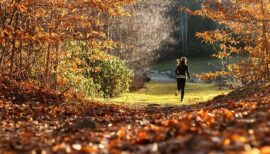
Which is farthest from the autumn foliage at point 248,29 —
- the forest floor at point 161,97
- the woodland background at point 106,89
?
the forest floor at point 161,97

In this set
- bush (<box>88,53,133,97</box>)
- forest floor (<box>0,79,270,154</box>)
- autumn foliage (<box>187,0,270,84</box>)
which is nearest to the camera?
forest floor (<box>0,79,270,154</box>)

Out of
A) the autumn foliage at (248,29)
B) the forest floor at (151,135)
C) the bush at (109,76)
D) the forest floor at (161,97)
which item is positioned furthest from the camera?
the bush at (109,76)

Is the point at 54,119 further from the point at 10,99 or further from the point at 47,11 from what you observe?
the point at 47,11

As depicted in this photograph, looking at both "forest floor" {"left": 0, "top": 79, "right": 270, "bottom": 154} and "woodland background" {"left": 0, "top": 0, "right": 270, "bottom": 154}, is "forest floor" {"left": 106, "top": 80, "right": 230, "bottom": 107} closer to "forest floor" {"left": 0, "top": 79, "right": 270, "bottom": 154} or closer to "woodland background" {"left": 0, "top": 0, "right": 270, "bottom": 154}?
"woodland background" {"left": 0, "top": 0, "right": 270, "bottom": 154}

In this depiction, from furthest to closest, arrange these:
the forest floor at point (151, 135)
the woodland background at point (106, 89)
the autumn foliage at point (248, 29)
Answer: the autumn foliage at point (248, 29) → the woodland background at point (106, 89) → the forest floor at point (151, 135)

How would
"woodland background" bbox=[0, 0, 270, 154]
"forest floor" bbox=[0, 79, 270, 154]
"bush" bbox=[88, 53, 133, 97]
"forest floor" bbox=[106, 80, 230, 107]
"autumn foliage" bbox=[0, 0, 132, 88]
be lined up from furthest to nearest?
"bush" bbox=[88, 53, 133, 97] < "forest floor" bbox=[106, 80, 230, 107] < "autumn foliage" bbox=[0, 0, 132, 88] < "woodland background" bbox=[0, 0, 270, 154] < "forest floor" bbox=[0, 79, 270, 154]

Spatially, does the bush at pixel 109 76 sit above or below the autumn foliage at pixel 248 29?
below

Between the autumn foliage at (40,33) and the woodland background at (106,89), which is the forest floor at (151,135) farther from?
the autumn foliage at (40,33)

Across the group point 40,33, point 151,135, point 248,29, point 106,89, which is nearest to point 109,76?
point 106,89

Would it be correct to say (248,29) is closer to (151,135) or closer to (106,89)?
(106,89)

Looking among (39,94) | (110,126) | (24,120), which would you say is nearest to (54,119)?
(24,120)

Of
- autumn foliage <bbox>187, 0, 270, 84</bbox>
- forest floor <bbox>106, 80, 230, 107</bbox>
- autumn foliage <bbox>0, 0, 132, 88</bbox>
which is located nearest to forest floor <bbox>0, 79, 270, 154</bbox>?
autumn foliage <bbox>0, 0, 132, 88</bbox>

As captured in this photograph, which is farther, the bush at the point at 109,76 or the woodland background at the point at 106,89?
the bush at the point at 109,76

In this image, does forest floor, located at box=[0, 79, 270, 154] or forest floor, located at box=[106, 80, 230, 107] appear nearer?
forest floor, located at box=[0, 79, 270, 154]
